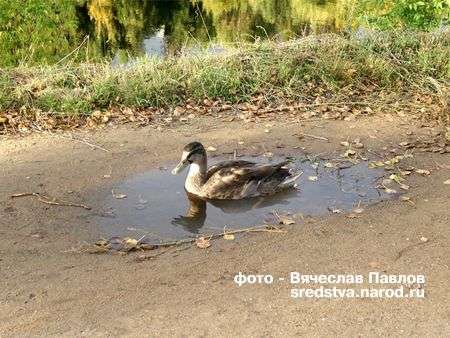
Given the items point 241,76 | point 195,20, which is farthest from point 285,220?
point 195,20

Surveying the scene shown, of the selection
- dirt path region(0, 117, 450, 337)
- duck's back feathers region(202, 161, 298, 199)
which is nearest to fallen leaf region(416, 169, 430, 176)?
dirt path region(0, 117, 450, 337)

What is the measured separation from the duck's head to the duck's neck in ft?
0.12

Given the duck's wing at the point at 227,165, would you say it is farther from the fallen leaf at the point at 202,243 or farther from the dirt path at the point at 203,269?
the fallen leaf at the point at 202,243

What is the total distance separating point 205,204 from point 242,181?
512mm

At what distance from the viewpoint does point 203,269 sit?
19.9 feet

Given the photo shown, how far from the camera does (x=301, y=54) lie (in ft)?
41.5

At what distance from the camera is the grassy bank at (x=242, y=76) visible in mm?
11070

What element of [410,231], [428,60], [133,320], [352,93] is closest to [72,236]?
[133,320]

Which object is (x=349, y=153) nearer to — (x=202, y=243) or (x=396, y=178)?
(x=396, y=178)

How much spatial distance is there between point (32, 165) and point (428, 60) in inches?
314

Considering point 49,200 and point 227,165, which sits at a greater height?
point 227,165

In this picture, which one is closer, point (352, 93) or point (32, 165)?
point (32, 165)

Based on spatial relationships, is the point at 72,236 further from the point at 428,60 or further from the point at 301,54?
the point at 428,60

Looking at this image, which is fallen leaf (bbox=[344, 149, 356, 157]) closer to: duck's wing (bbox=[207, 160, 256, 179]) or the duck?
the duck
